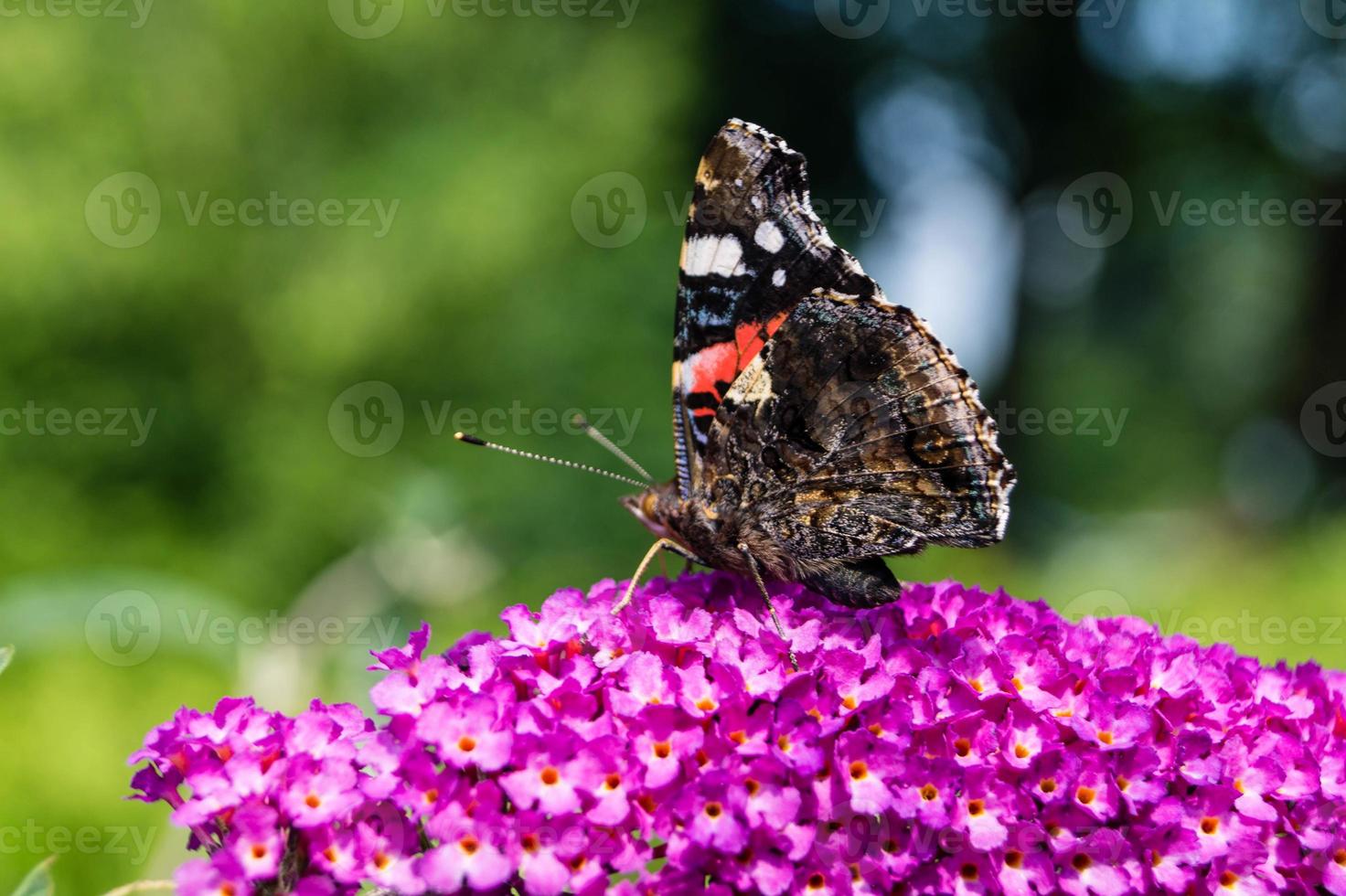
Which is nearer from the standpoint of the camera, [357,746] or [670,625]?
[357,746]

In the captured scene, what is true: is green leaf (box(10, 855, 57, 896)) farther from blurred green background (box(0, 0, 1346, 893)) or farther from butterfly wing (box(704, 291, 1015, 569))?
blurred green background (box(0, 0, 1346, 893))

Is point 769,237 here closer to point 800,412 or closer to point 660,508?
point 800,412

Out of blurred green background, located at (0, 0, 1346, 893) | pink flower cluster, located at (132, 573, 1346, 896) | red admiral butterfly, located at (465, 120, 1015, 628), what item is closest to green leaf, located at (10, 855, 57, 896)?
pink flower cluster, located at (132, 573, 1346, 896)

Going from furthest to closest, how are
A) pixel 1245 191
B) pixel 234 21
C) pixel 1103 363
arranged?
pixel 1103 363 < pixel 1245 191 < pixel 234 21

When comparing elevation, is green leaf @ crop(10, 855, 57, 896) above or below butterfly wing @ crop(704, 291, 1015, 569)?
below

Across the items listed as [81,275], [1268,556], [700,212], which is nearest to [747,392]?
[700,212]

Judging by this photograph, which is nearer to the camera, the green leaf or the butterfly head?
the green leaf

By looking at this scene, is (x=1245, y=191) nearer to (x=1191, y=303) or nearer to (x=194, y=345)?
(x=1191, y=303)
